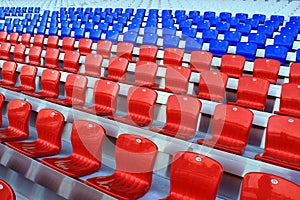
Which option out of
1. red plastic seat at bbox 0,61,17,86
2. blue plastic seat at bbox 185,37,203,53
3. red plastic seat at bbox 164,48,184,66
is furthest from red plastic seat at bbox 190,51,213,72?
red plastic seat at bbox 0,61,17,86

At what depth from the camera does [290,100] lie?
2.32 m

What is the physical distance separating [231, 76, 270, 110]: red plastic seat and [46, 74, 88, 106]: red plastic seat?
4.39 ft

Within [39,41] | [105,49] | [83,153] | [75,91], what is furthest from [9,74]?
[83,153]

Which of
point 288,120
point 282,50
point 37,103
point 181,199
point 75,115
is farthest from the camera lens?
point 282,50

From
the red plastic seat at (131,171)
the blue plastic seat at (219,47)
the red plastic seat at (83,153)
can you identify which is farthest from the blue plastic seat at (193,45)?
the red plastic seat at (131,171)

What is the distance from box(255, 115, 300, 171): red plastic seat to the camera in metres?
1.83

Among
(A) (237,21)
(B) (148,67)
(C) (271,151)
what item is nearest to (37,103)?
(B) (148,67)

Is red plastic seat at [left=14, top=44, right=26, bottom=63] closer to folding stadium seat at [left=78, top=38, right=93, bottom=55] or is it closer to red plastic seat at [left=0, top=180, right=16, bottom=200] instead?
folding stadium seat at [left=78, top=38, right=93, bottom=55]

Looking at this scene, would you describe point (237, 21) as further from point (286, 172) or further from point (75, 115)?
point (286, 172)

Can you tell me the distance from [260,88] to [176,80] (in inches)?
30.7

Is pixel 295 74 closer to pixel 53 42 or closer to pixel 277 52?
pixel 277 52

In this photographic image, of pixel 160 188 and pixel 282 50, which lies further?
pixel 282 50

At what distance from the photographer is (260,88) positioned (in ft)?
7.96

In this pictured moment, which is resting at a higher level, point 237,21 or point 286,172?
point 237,21
